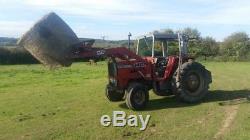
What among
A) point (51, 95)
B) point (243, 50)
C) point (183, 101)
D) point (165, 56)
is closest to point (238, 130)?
point (183, 101)

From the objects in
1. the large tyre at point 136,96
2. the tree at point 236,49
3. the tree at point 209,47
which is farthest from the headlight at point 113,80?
the tree at point 236,49

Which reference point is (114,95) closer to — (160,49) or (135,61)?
(135,61)

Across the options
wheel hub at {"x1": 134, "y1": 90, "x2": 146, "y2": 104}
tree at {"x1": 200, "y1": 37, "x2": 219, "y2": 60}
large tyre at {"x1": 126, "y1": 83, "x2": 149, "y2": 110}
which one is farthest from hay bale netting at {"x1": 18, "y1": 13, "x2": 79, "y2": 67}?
tree at {"x1": 200, "y1": 37, "x2": 219, "y2": 60}

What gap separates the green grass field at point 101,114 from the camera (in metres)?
9.90

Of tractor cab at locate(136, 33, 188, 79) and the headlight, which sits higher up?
tractor cab at locate(136, 33, 188, 79)

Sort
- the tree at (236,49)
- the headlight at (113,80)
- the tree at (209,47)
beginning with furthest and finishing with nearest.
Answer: the tree at (236,49)
the tree at (209,47)
the headlight at (113,80)

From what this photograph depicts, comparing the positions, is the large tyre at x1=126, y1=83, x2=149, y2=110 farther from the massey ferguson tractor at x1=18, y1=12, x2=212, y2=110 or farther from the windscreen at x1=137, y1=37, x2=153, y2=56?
the windscreen at x1=137, y1=37, x2=153, y2=56

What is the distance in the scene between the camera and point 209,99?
47.5ft

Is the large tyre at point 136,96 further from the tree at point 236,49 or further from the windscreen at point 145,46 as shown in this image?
the tree at point 236,49

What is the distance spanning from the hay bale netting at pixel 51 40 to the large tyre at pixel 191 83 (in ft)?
12.0

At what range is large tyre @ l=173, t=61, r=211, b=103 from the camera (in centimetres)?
1362

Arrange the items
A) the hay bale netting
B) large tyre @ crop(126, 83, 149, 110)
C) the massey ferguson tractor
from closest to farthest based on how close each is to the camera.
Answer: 1. the hay bale netting
2. the massey ferguson tractor
3. large tyre @ crop(126, 83, 149, 110)

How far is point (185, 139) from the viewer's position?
9367 millimetres

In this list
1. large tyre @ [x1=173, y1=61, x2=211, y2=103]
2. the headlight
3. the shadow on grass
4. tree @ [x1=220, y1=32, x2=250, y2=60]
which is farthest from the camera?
tree @ [x1=220, y1=32, x2=250, y2=60]
